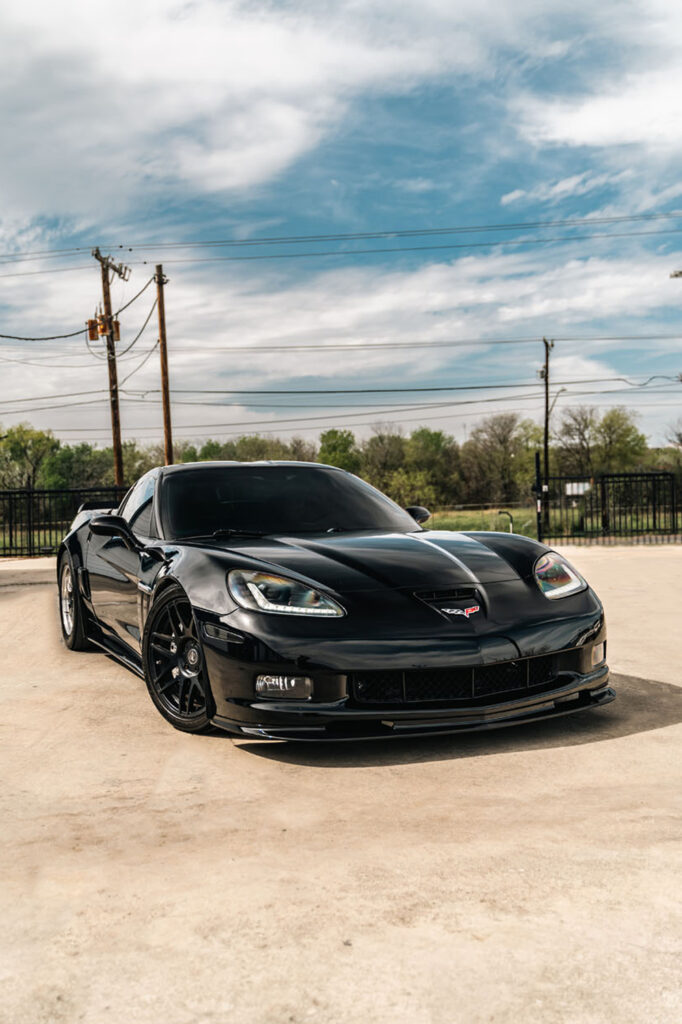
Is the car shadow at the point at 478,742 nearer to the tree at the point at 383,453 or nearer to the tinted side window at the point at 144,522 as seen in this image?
the tinted side window at the point at 144,522

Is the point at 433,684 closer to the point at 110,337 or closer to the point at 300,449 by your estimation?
the point at 110,337

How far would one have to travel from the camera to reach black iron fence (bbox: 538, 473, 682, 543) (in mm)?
23812

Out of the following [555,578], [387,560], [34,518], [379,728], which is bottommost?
[379,728]

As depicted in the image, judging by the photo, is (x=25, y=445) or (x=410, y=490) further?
(x=25, y=445)

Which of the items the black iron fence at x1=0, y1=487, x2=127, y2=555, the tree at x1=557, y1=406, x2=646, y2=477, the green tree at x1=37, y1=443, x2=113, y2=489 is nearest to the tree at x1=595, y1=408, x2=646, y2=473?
the tree at x1=557, y1=406, x2=646, y2=477

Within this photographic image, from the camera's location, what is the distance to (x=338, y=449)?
119250 millimetres

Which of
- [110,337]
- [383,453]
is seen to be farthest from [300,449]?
[110,337]

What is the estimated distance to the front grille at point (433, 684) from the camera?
385 centimetres

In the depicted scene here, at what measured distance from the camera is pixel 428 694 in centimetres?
390

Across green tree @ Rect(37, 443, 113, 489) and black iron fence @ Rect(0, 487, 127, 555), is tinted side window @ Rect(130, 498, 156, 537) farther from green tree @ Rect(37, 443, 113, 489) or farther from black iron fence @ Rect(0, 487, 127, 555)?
Answer: green tree @ Rect(37, 443, 113, 489)

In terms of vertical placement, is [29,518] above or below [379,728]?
above

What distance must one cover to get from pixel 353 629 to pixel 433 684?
1.31 ft

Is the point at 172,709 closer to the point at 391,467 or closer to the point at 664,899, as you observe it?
the point at 664,899

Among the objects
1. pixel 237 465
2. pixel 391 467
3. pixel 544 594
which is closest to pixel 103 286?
pixel 237 465
